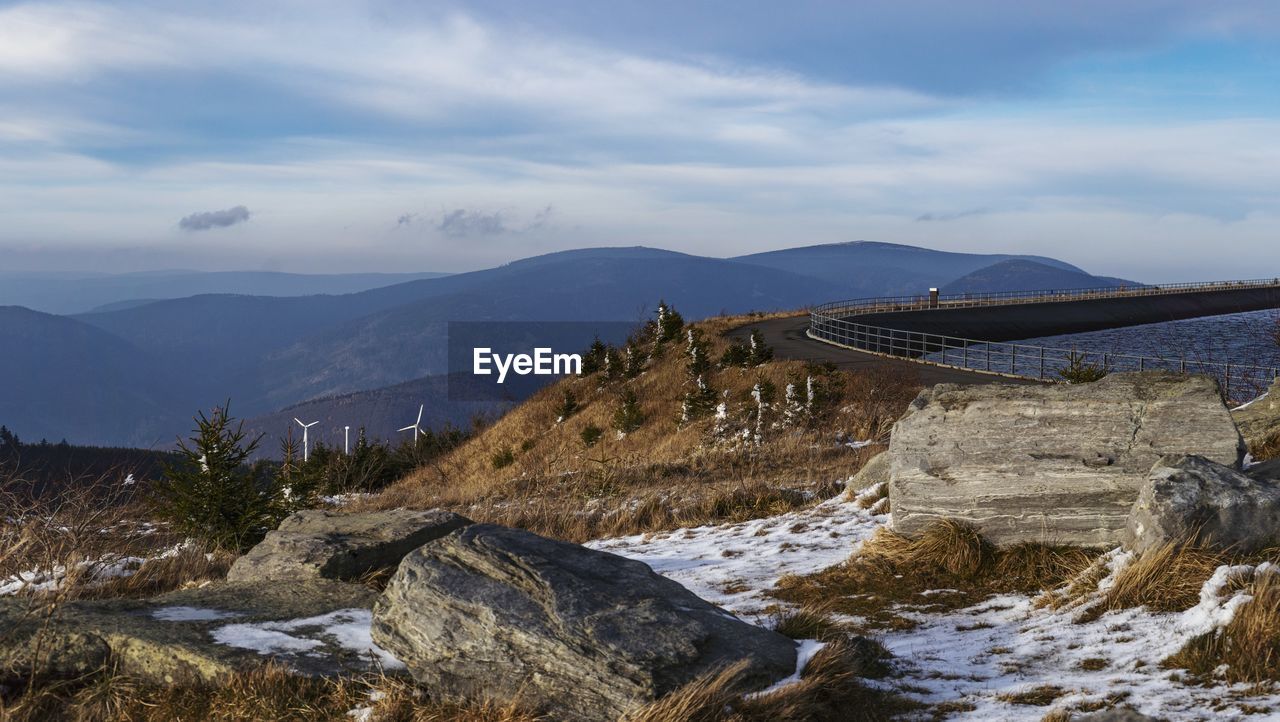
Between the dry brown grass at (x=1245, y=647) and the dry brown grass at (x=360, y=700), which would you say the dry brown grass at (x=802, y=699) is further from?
the dry brown grass at (x=1245, y=647)

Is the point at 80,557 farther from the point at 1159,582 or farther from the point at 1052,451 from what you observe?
the point at 1159,582

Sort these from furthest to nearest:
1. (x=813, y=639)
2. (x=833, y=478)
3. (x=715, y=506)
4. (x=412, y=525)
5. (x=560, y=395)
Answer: (x=560, y=395), (x=833, y=478), (x=715, y=506), (x=412, y=525), (x=813, y=639)

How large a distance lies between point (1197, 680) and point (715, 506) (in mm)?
8234

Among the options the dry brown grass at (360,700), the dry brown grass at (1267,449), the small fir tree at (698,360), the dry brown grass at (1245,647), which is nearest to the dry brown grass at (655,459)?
the small fir tree at (698,360)

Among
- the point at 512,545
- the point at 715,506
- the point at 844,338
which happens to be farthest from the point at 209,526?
the point at 844,338

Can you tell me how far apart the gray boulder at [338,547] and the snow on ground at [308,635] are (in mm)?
1449

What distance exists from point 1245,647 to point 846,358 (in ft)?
105

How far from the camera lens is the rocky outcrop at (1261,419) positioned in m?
11.7

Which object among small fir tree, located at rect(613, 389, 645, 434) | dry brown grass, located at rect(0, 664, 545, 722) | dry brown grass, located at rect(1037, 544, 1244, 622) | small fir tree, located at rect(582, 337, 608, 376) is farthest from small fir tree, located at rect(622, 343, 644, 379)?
dry brown grass, located at rect(0, 664, 545, 722)

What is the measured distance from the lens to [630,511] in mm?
14117

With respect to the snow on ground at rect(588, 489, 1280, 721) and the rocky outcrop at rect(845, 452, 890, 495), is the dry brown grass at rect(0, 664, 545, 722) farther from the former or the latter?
the rocky outcrop at rect(845, 452, 890, 495)

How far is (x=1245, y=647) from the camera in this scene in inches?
229

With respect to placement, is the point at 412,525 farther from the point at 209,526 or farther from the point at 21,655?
the point at 209,526

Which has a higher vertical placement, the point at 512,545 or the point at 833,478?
the point at 512,545
